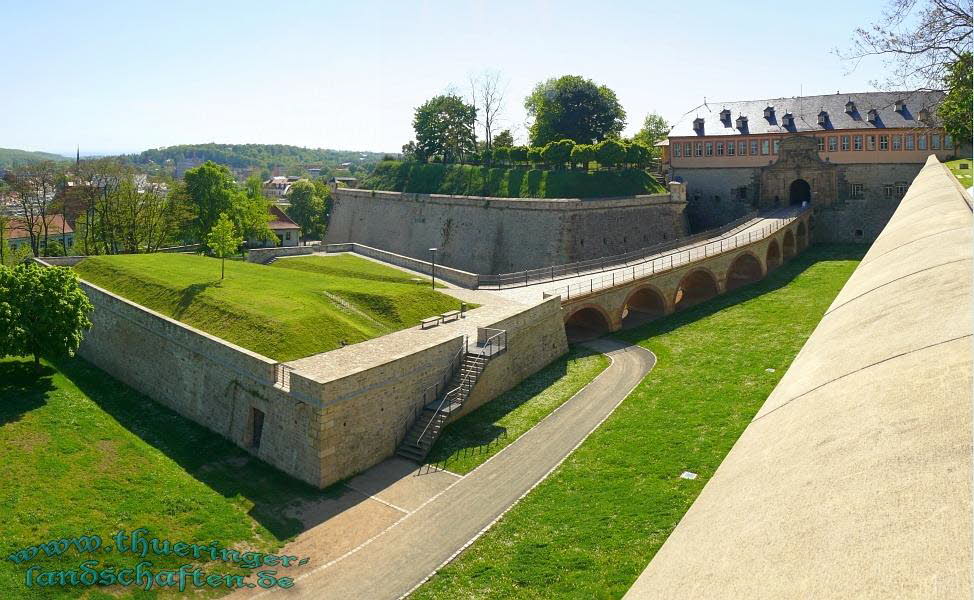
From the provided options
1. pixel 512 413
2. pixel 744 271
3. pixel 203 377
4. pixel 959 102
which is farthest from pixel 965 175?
pixel 203 377

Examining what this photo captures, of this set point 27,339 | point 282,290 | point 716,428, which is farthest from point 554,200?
point 27,339

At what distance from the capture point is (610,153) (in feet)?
182

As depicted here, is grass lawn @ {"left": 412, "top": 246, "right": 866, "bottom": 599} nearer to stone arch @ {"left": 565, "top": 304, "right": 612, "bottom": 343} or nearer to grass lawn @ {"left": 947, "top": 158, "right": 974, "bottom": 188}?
stone arch @ {"left": 565, "top": 304, "right": 612, "bottom": 343}

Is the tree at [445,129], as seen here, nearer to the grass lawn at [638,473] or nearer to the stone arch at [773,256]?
the stone arch at [773,256]

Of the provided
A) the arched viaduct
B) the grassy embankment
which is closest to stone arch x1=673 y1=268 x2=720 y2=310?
the arched viaduct

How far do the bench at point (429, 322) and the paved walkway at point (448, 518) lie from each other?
729cm

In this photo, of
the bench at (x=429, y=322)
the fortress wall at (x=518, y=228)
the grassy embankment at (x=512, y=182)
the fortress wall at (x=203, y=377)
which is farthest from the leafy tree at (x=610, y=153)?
the fortress wall at (x=203, y=377)

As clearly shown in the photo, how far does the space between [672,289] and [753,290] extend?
7754 mm

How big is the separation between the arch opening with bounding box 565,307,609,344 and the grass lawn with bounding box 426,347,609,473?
10.0 ft

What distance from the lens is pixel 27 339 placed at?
1094 inches

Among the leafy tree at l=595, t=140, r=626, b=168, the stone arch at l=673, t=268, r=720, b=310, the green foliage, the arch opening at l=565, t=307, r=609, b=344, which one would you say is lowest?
the arch opening at l=565, t=307, r=609, b=344

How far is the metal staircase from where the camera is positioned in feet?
81.6

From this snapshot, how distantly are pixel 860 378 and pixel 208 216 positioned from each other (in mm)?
54855

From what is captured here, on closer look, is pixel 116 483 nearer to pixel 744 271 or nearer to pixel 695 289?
pixel 695 289
